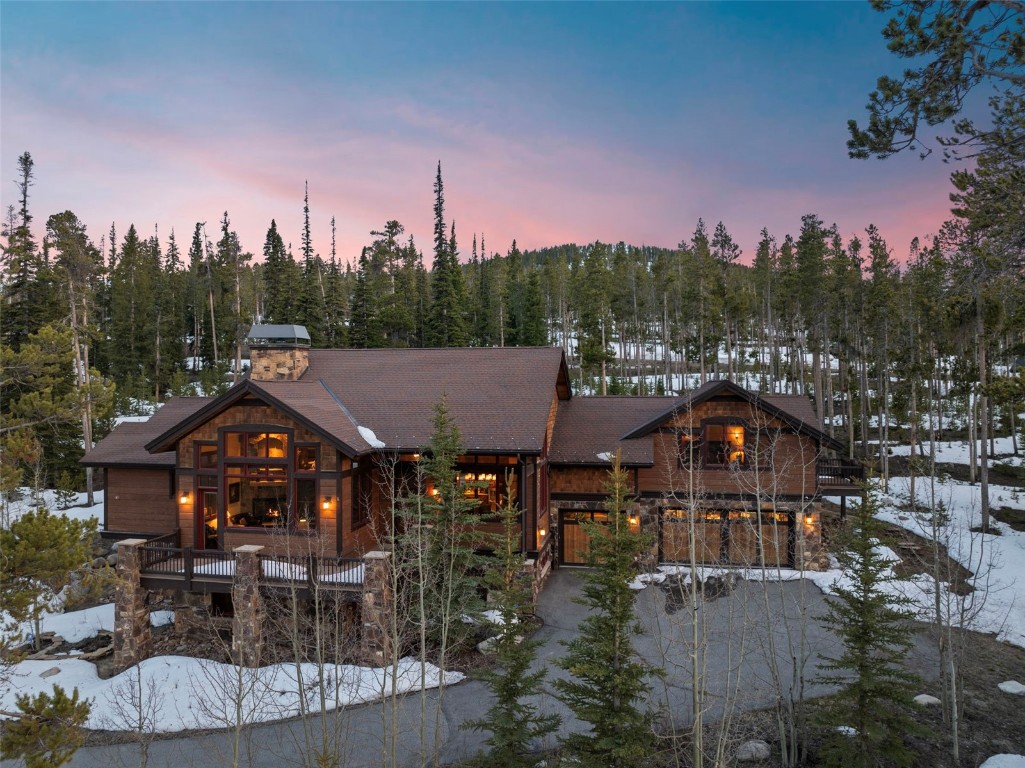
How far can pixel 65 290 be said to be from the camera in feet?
98.0

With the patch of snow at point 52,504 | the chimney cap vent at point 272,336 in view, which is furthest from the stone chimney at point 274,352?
the patch of snow at point 52,504

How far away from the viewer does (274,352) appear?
69.7ft

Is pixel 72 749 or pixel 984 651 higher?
pixel 72 749

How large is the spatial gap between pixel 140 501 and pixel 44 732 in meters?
13.3

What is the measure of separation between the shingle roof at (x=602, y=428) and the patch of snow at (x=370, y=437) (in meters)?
5.86

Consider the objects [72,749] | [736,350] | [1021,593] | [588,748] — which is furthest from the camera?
[736,350]

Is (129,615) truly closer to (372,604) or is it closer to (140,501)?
(140,501)

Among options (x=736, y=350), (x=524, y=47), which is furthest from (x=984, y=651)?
(x=736, y=350)

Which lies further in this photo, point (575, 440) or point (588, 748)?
point (575, 440)

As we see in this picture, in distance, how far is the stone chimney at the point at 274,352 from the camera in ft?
69.6

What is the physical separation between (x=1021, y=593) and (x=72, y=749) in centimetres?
2330

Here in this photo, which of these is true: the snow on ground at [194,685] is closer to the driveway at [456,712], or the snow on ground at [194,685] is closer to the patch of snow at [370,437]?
the driveway at [456,712]

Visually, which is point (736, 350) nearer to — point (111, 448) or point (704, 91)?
point (704, 91)

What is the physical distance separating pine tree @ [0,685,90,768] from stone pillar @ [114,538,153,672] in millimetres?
7422
